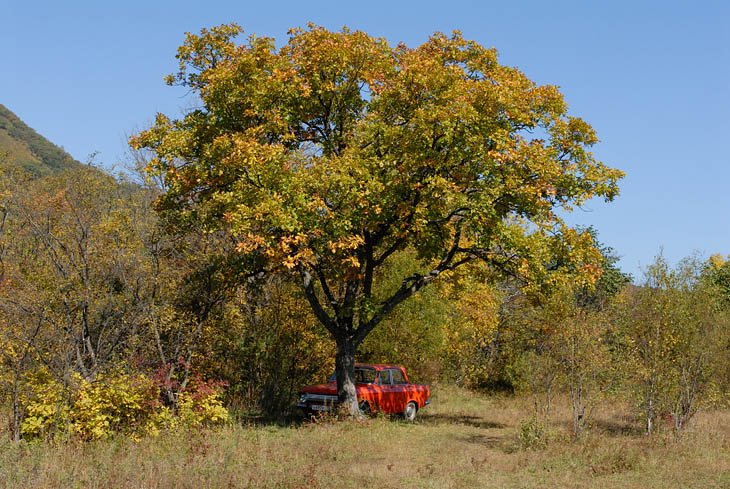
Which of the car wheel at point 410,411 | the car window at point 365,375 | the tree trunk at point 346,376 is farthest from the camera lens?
the car wheel at point 410,411

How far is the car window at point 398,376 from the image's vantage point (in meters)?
18.0

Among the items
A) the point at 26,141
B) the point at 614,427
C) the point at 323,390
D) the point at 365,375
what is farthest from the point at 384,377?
the point at 26,141

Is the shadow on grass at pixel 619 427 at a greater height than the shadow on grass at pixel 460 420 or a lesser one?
greater

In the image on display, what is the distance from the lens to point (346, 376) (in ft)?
52.5

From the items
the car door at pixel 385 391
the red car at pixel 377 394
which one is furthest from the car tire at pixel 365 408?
the car door at pixel 385 391

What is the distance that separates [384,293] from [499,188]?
7.75m

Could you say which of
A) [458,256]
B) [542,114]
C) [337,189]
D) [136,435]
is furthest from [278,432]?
[542,114]

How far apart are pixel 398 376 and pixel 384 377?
689 millimetres

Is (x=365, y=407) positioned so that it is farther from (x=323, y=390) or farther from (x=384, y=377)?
(x=323, y=390)

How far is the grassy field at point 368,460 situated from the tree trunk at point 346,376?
970 millimetres

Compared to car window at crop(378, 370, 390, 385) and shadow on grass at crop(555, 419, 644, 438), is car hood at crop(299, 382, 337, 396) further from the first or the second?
shadow on grass at crop(555, 419, 644, 438)

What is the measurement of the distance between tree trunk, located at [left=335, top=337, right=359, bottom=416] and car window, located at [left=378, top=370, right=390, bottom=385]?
1.58 metres

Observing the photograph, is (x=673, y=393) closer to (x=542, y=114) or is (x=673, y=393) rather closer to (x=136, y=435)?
(x=542, y=114)

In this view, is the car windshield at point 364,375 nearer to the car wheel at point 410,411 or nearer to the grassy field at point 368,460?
the car wheel at point 410,411
